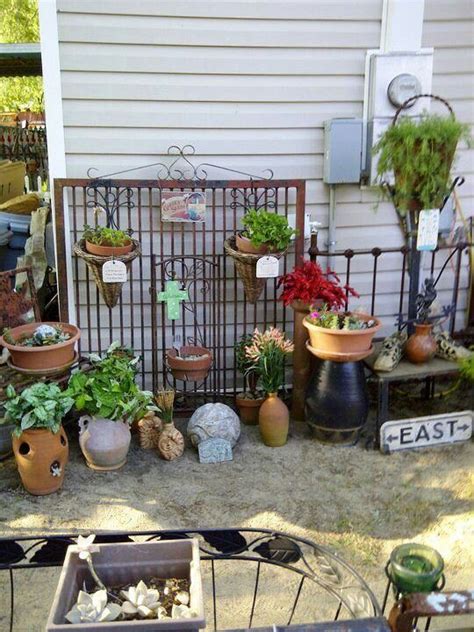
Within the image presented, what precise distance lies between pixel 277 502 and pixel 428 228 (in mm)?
1822

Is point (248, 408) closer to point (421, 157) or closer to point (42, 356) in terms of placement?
point (42, 356)

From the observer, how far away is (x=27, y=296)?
4.36 meters

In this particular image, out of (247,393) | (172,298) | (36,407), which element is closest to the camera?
(36,407)

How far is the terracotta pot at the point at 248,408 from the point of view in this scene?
441cm

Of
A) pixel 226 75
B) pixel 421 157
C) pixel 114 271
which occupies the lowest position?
pixel 114 271

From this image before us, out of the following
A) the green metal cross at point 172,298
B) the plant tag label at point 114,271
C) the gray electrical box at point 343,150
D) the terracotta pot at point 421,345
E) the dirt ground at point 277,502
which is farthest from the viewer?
the gray electrical box at point 343,150

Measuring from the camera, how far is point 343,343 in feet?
Answer: 12.9

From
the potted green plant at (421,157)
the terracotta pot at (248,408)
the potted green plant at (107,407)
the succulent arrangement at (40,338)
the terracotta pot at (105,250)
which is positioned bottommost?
the terracotta pot at (248,408)

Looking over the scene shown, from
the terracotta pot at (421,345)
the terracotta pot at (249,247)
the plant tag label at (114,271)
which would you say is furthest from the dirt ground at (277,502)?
the terracotta pot at (249,247)

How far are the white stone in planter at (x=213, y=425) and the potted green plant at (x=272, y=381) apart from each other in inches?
7.5

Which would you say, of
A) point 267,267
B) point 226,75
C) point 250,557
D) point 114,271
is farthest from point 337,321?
point 250,557

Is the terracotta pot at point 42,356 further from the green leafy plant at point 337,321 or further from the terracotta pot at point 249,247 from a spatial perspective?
the green leafy plant at point 337,321

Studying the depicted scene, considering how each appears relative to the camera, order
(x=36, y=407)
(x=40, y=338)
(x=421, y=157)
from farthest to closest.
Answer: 1. (x=40, y=338)
2. (x=421, y=157)
3. (x=36, y=407)

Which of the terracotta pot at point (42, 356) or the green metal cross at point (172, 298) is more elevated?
the green metal cross at point (172, 298)
